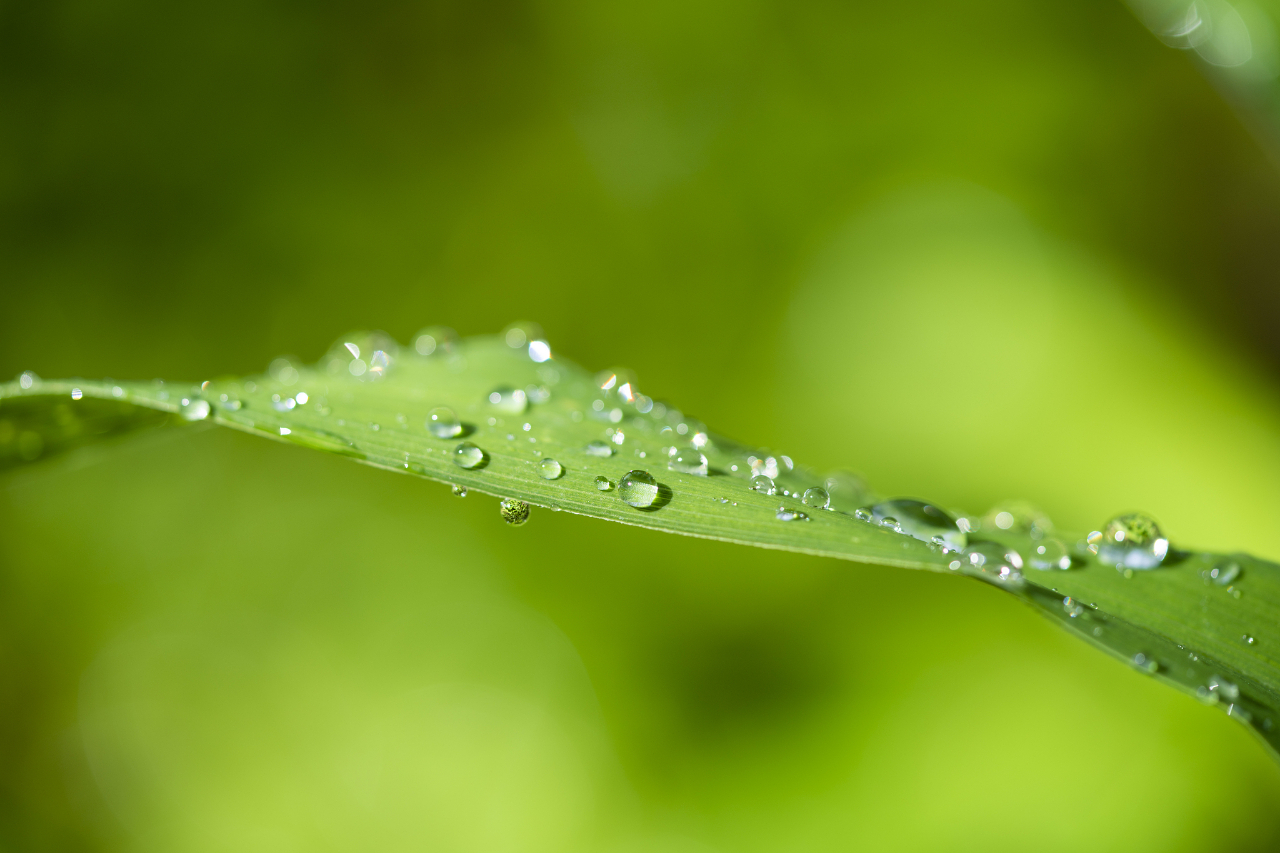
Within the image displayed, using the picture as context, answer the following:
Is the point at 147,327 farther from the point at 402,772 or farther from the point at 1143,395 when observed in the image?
the point at 1143,395

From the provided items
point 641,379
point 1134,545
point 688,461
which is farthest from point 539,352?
point 641,379

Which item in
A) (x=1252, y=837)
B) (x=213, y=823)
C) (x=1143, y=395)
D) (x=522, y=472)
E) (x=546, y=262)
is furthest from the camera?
(x=546, y=262)

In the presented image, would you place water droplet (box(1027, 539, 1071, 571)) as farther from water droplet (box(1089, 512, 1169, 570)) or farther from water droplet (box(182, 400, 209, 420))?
water droplet (box(182, 400, 209, 420))

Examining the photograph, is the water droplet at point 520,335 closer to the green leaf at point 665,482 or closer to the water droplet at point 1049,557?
the green leaf at point 665,482

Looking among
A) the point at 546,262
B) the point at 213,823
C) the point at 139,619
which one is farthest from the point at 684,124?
the point at 213,823

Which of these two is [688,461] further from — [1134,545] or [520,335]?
[520,335]
